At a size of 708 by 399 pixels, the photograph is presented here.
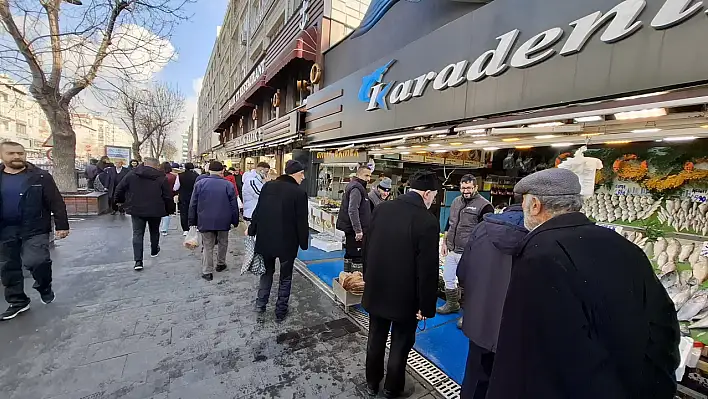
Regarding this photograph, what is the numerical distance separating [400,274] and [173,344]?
2.61 m

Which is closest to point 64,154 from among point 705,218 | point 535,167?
point 535,167

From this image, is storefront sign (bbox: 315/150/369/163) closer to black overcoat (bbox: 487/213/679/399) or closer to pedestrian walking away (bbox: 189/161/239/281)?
pedestrian walking away (bbox: 189/161/239/281)

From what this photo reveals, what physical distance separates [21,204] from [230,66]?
124 ft

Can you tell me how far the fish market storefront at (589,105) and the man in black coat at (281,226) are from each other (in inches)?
64.8

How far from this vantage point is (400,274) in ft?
7.98

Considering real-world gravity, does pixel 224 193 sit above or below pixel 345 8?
below

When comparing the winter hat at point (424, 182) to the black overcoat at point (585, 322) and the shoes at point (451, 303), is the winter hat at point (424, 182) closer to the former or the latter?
the black overcoat at point (585, 322)

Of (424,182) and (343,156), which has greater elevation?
(343,156)

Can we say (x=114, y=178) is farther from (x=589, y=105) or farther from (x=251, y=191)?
(x=589, y=105)

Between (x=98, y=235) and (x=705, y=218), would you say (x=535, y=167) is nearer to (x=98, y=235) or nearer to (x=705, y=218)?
(x=705, y=218)

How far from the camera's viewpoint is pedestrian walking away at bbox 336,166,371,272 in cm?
480

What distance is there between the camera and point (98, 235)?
778 centimetres

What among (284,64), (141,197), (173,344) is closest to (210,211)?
(141,197)

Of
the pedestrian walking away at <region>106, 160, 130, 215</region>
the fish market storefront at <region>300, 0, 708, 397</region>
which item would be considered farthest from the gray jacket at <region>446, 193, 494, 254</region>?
the pedestrian walking away at <region>106, 160, 130, 215</region>
